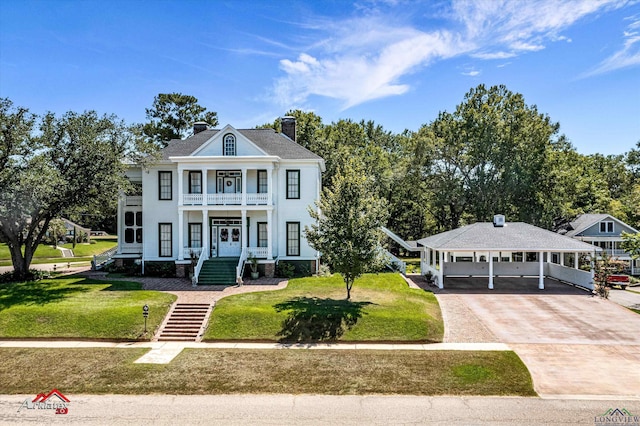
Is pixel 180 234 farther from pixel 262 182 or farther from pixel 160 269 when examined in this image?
pixel 262 182

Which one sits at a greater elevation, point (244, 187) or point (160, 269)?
point (244, 187)

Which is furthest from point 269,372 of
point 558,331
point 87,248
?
point 87,248

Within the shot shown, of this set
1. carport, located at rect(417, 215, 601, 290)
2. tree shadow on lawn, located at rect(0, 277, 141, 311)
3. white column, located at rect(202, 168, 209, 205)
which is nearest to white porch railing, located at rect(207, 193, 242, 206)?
white column, located at rect(202, 168, 209, 205)

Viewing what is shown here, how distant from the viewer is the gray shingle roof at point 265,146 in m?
29.3

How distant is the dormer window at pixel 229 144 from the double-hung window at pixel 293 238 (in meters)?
6.07

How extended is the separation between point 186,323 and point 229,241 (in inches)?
422

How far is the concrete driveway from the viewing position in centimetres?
1335

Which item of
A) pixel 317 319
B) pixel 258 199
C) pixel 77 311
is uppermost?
pixel 258 199

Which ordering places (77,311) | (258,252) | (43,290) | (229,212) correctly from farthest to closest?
(229,212), (258,252), (43,290), (77,311)

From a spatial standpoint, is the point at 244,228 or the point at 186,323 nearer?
the point at 186,323

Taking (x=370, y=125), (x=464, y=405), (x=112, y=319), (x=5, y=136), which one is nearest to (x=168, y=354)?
(x=112, y=319)

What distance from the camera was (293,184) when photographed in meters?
29.1

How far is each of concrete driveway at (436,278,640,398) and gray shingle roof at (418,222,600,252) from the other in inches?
101

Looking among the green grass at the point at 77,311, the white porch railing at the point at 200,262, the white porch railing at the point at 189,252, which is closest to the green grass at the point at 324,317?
the green grass at the point at 77,311
